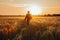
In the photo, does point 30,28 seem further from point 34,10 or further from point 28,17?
point 34,10

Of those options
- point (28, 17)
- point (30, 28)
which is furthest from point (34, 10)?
point (30, 28)

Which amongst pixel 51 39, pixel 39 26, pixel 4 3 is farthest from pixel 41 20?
pixel 4 3

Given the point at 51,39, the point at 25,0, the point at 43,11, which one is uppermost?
the point at 25,0

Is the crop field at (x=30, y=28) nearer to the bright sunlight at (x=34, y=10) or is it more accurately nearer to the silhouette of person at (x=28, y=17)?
the silhouette of person at (x=28, y=17)

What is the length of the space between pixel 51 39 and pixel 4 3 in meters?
2.04

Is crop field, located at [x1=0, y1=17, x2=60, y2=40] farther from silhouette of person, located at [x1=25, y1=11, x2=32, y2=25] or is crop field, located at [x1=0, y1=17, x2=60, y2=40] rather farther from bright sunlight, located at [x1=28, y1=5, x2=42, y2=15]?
bright sunlight, located at [x1=28, y1=5, x2=42, y2=15]

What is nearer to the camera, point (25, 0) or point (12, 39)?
point (12, 39)

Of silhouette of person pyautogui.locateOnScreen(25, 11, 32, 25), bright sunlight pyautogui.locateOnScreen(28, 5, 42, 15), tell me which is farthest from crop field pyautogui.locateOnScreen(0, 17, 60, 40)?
bright sunlight pyautogui.locateOnScreen(28, 5, 42, 15)

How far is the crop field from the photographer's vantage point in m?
5.50

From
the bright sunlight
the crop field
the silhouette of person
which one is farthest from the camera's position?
the bright sunlight

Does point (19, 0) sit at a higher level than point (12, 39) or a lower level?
higher

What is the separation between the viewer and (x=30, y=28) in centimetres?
558

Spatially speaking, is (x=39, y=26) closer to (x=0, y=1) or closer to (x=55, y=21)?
(x=55, y=21)

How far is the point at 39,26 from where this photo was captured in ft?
18.4
